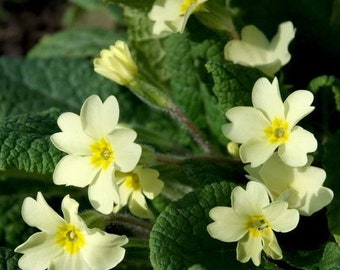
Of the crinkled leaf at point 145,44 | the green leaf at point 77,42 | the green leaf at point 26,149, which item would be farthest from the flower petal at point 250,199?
the green leaf at point 77,42

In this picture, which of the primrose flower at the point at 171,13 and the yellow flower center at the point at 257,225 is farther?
the primrose flower at the point at 171,13

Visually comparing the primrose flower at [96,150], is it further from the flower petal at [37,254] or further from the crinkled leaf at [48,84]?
the crinkled leaf at [48,84]

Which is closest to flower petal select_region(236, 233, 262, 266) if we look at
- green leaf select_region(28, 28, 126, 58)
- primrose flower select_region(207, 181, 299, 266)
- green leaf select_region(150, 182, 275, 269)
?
primrose flower select_region(207, 181, 299, 266)

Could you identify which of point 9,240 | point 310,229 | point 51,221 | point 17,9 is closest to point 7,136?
point 51,221

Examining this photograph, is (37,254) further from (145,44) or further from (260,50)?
(145,44)

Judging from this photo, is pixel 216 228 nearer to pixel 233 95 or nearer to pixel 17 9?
pixel 233 95

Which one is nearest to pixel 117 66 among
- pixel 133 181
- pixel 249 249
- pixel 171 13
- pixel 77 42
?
pixel 171 13
